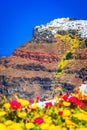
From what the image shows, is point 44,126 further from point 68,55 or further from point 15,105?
point 68,55

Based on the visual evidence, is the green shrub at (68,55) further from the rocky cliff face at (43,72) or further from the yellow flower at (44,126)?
the yellow flower at (44,126)

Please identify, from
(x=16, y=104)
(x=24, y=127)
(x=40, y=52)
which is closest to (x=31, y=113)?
(x=16, y=104)

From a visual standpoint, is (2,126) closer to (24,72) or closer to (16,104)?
(16,104)

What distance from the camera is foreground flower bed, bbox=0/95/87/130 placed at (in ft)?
16.1

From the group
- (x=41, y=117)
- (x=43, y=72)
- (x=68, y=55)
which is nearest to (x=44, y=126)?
(x=41, y=117)

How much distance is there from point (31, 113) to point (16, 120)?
0.44m

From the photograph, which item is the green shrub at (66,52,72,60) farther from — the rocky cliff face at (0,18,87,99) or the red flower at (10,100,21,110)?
the red flower at (10,100,21,110)

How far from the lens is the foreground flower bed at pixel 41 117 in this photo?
16.1ft

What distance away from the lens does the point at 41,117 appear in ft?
18.5

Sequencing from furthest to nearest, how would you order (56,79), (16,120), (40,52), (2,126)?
(40,52) < (56,79) < (16,120) < (2,126)

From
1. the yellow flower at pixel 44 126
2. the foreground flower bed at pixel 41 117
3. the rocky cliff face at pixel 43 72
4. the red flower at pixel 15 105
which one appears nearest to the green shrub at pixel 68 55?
the rocky cliff face at pixel 43 72

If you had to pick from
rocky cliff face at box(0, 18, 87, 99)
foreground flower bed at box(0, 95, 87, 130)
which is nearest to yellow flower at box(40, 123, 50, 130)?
foreground flower bed at box(0, 95, 87, 130)

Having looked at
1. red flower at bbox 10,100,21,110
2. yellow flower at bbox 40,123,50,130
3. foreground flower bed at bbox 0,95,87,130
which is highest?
red flower at bbox 10,100,21,110

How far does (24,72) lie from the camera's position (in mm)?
193375
